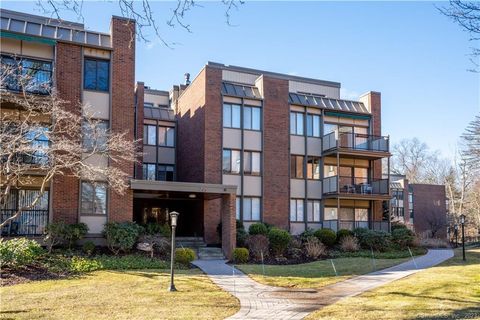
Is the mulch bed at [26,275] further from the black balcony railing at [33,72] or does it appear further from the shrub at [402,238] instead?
the shrub at [402,238]

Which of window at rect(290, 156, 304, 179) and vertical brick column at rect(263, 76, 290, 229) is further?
window at rect(290, 156, 304, 179)

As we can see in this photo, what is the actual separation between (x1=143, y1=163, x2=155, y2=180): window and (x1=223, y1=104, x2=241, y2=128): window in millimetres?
6053

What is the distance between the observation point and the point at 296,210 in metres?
28.6

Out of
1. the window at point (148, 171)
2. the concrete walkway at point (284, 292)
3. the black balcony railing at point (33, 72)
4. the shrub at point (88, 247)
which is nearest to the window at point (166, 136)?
the window at point (148, 171)

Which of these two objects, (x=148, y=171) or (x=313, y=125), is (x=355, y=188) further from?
(x=148, y=171)

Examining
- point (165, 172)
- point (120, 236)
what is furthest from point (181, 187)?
point (165, 172)

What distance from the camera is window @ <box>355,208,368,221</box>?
30.4 m

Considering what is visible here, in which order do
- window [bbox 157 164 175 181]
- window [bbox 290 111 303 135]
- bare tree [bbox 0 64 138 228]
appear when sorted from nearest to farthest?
bare tree [bbox 0 64 138 228] < window [bbox 290 111 303 135] < window [bbox 157 164 175 181]

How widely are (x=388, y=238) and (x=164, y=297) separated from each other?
17782 millimetres

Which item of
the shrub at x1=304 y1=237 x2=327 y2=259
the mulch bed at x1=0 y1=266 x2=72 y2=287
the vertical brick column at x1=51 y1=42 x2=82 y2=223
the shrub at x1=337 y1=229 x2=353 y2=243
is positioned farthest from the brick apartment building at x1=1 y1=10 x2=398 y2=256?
the mulch bed at x1=0 y1=266 x2=72 y2=287

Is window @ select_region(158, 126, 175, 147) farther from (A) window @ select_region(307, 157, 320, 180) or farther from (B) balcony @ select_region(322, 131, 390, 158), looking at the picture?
(B) balcony @ select_region(322, 131, 390, 158)

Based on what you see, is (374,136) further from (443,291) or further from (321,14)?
(321,14)

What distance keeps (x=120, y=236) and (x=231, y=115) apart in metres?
10.4

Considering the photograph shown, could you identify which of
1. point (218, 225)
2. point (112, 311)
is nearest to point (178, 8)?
point (112, 311)
